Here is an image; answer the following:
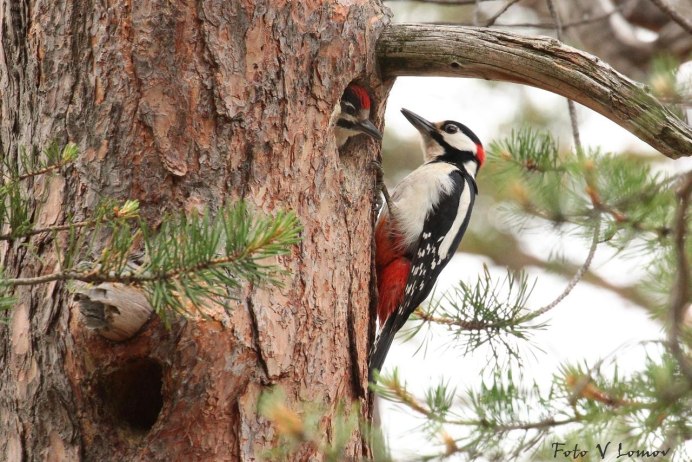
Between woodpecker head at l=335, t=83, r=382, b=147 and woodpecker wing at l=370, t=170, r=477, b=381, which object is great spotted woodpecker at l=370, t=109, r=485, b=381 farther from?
woodpecker head at l=335, t=83, r=382, b=147

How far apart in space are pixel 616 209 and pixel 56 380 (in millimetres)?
1996

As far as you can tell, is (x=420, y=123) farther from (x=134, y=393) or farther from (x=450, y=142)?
(x=134, y=393)

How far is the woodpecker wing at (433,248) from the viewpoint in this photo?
148 inches

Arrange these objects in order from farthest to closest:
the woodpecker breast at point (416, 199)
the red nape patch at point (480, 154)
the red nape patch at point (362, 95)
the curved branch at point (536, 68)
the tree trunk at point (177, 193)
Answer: the red nape patch at point (480, 154) < the woodpecker breast at point (416, 199) < the red nape patch at point (362, 95) < the curved branch at point (536, 68) < the tree trunk at point (177, 193)

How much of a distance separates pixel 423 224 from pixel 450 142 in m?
0.74

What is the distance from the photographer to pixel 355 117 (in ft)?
10.7

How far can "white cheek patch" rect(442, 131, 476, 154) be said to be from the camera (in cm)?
476

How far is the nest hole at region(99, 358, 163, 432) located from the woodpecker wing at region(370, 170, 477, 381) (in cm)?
108

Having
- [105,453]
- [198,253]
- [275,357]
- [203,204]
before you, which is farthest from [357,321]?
[198,253]

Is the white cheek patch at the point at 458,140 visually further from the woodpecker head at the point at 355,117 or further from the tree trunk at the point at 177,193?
the tree trunk at the point at 177,193

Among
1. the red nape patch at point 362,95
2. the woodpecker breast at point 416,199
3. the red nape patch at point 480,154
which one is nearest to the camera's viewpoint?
the red nape patch at point 362,95

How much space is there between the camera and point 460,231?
448 cm

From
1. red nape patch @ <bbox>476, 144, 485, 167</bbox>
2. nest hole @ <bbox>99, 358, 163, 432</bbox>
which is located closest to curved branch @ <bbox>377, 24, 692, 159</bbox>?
nest hole @ <bbox>99, 358, 163, 432</bbox>

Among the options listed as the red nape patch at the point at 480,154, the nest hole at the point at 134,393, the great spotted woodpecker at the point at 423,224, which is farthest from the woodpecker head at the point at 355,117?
the red nape patch at the point at 480,154
